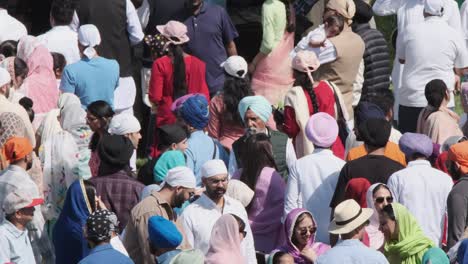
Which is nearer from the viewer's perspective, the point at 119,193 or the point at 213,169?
the point at 213,169

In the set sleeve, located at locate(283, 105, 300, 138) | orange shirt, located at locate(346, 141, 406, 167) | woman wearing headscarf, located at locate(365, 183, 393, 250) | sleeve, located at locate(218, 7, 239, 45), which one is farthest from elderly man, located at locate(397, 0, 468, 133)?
woman wearing headscarf, located at locate(365, 183, 393, 250)

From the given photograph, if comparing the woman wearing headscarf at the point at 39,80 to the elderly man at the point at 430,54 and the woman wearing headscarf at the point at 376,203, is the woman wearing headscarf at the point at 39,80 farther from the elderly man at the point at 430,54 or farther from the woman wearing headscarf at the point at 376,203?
the woman wearing headscarf at the point at 376,203

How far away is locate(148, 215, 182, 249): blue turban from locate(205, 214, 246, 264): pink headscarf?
51 centimetres

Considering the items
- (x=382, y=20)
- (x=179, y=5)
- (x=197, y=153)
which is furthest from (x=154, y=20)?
(x=382, y=20)

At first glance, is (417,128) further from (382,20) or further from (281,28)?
(382,20)

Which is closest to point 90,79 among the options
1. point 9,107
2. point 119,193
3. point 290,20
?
point 9,107

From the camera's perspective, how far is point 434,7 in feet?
60.8

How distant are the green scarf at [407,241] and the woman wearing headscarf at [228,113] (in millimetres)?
3227

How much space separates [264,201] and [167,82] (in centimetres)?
316

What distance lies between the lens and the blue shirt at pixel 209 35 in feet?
62.2

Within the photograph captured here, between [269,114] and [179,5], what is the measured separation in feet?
10.6

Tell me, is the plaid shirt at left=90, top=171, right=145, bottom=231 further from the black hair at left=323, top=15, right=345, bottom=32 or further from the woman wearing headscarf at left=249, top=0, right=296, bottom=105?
Result: the woman wearing headscarf at left=249, top=0, right=296, bottom=105

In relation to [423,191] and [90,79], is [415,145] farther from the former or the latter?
[90,79]

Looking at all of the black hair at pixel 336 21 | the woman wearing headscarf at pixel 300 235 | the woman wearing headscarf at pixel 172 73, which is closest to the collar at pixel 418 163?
the woman wearing headscarf at pixel 300 235
